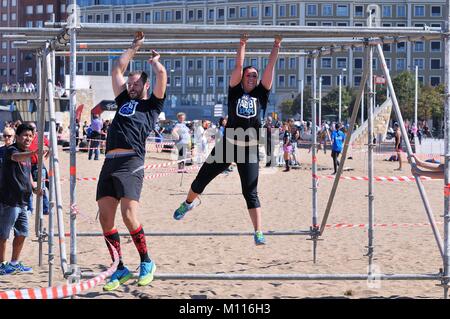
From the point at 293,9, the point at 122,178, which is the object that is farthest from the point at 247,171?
the point at 293,9

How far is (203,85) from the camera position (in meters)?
93.0

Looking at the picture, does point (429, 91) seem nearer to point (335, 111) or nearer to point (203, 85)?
point (335, 111)

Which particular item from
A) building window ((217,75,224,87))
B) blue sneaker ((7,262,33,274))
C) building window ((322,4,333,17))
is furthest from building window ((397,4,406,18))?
blue sneaker ((7,262,33,274))

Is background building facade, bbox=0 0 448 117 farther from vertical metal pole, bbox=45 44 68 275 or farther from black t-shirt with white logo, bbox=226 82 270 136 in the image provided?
black t-shirt with white logo, bbox=226 82 270 136

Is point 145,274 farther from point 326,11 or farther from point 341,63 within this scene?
point 326,11

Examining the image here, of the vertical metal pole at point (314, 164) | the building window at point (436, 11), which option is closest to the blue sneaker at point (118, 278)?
the vertical metal pole at point (314, 164)

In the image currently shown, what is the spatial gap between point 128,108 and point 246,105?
4.33ft

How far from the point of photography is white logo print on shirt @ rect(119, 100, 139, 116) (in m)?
6.48

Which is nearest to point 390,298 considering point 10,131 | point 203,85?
point 10,131

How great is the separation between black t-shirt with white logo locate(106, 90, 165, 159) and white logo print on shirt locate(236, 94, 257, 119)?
101 centimetres

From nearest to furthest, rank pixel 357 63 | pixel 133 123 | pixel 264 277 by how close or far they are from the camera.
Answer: pixel 133 123 → pixel 264 277 → pixel 357 63

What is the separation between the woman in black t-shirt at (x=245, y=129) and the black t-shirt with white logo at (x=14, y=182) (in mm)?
2074

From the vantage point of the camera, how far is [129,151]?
6.43 meters

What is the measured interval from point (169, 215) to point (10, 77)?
99.2 metres
